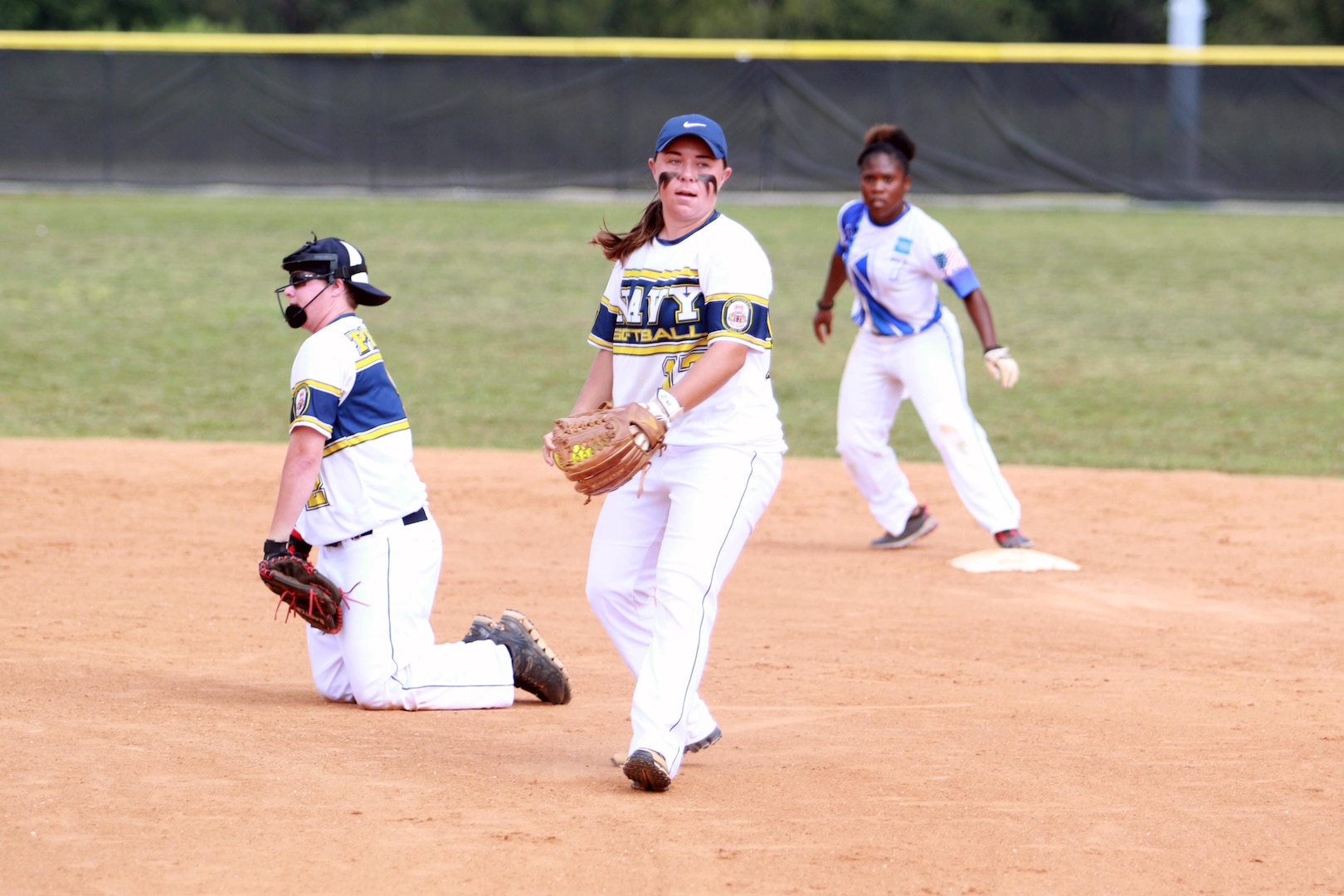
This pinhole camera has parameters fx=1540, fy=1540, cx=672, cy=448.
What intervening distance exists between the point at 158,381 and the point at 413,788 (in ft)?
31.2

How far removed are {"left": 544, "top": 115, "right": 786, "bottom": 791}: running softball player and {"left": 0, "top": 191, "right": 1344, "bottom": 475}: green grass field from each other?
632 centimetres

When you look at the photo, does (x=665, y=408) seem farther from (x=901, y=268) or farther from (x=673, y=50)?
(x=673, y=50)

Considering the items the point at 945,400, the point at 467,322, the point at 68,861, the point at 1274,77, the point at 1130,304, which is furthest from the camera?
the point at 1274,77

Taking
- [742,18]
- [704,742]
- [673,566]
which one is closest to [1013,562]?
[704,742]

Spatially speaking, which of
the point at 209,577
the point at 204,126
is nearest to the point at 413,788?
the point at 209,577

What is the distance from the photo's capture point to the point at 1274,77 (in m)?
24.8

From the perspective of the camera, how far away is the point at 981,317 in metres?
7.10

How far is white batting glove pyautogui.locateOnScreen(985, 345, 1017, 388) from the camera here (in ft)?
22.6

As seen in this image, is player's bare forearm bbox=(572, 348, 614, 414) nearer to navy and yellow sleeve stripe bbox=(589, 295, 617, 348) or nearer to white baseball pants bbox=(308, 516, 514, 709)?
navy and yellow sleeve stripe bbox=(589, 295, 617, 348)

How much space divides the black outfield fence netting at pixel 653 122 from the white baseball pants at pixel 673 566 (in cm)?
2132

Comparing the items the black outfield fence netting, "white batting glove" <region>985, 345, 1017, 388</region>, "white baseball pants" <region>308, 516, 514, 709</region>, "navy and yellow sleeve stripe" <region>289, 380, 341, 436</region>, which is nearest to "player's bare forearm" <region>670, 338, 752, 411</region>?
"navy and yellow sleeve stripe" <region>289, 380, 341, 436</region>

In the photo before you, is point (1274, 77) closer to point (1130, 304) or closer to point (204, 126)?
point (1130, 304)

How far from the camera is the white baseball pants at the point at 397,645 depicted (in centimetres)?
478

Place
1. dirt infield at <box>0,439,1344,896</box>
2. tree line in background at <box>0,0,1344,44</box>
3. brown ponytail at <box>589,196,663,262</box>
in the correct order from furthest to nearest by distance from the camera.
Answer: tree line in background at <box>0,0,1344,44</box>
brown ponytail at <box>589,196,663,262</box>
dirt infield at <box>0,439,1344,896</box>
